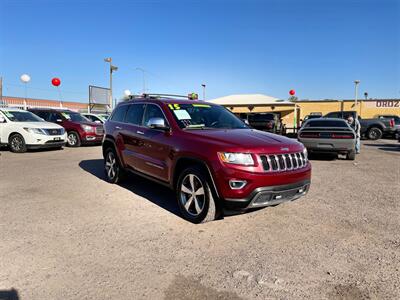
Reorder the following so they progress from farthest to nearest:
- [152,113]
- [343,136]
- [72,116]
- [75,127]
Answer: [72,116] → [75,127] → [343,136] → [152,113]

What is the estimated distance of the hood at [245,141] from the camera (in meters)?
3.96

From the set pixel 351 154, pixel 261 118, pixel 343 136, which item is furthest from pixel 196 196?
pixel 261 118

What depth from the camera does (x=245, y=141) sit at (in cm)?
413

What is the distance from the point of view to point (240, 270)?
3.17 m

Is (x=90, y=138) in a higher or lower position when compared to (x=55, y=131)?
lower

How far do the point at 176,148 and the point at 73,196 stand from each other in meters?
2.46

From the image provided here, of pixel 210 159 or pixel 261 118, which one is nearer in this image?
pixel 210 159

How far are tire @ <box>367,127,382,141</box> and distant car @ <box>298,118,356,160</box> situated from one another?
12.4 metres

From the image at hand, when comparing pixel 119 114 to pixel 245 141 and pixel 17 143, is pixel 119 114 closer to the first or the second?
pixel 245 141

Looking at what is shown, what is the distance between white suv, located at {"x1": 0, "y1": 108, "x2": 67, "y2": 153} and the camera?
11.7m

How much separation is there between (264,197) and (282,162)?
54 centimetres

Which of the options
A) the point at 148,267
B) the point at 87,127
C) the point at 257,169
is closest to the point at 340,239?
the point at 257,169

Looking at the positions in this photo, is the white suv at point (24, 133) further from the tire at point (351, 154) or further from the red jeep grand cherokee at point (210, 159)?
the tire at point (351, 154)

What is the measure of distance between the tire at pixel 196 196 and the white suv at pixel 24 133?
9.25m
